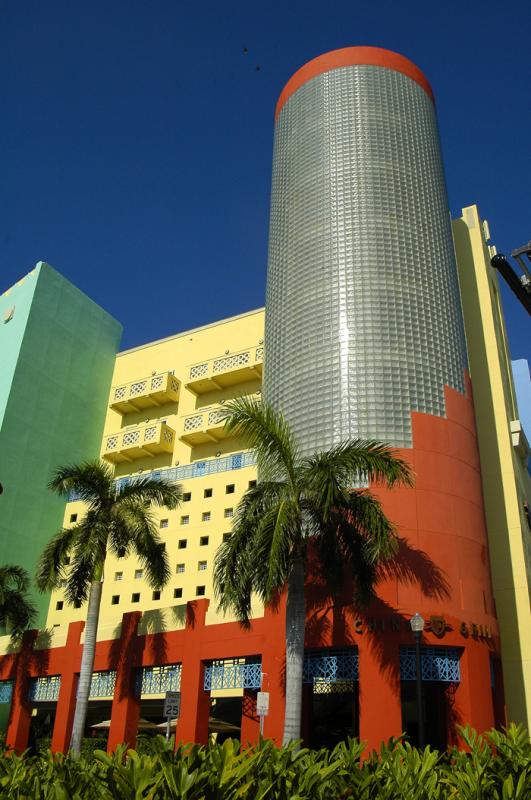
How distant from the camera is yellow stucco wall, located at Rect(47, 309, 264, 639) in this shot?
3678 cm

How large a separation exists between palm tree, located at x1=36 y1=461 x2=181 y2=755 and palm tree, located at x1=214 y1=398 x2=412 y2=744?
20.2 ft

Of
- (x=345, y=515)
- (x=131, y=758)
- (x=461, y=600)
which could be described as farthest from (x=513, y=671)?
(x=131, y=758)

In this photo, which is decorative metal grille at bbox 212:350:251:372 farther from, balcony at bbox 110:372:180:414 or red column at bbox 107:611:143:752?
red column at bbox 107:611:143:752

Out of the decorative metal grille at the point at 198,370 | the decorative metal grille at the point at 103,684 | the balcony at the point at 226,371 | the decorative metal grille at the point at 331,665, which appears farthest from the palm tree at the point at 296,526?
the decorative metal grille at the point at 198,370

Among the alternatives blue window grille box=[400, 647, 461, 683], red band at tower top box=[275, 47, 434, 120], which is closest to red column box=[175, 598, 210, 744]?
blue window grille box=[400, 647, 461, 683]

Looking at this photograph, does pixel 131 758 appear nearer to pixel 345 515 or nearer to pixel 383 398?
pixel 345 515

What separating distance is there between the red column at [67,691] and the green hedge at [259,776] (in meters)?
19.8

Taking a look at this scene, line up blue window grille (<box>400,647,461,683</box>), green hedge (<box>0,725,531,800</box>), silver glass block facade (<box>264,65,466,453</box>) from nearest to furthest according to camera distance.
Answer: green hedge (<box>0,725,531,800</box>) → blue window grille (<box>400,647,461,683</box>) → silver glass block facade (<box>264,65,466,453</box>)

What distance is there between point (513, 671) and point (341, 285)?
16.5m

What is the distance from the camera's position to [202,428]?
4169 cm

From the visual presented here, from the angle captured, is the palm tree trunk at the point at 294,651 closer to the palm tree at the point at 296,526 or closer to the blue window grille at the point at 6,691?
the palm tree at the point at 296,526

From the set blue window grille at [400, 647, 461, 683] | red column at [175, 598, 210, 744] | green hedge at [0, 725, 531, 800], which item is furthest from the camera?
red column at [175, 598, 210, 744]

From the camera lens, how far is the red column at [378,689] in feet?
71.2

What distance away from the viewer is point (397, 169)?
32.8 m
